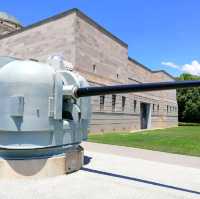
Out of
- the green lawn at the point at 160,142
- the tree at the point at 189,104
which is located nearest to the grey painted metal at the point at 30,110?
the green lawn at the point at 160,142

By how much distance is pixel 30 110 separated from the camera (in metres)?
5.15

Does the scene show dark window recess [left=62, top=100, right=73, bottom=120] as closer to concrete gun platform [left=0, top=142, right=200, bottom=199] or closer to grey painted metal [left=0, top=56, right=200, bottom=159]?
grey painted metal [left=0, top=56, right=200, bottom=159]

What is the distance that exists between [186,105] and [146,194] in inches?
1838

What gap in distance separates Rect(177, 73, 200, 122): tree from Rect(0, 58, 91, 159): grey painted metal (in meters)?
43.4

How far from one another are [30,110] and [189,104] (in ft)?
151

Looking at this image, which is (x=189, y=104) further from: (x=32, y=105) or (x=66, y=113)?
(x=32, y=105)

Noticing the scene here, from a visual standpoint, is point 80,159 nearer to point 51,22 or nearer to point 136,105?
point 51,22

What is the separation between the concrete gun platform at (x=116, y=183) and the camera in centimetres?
465

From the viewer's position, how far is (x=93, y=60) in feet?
71.9

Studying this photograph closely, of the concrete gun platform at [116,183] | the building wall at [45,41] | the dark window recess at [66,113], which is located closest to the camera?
the concrete gun platform at [116,183]

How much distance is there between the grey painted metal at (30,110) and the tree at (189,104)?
142 feet

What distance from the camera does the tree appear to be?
4644 cm

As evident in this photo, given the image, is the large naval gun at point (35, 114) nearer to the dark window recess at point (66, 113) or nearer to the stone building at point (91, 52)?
the dark window recess at point (66, 113)

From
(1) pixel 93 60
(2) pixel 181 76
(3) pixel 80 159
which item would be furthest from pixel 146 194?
(2) pixel 181 76
